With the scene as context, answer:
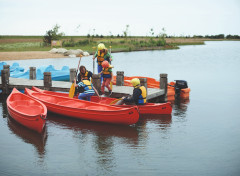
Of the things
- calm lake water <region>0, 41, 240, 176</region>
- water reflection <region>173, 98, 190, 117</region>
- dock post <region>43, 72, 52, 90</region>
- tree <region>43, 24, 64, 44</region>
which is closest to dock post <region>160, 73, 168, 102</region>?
water reflection <region>173, 98, 190, 117</region>

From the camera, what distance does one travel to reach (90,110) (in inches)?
412

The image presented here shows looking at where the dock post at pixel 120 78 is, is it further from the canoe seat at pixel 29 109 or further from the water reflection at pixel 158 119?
the canoe seat at pixel 29 109

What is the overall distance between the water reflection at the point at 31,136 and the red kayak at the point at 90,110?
133 centimetres

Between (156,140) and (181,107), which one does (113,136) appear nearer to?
(156,140)

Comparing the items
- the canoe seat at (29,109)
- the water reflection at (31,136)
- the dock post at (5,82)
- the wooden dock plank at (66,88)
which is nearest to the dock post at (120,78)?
the wooden dock plank at (66,88)

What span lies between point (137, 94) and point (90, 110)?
1.78 meters

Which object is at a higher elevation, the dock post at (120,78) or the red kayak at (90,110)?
the dock post at (120,78)

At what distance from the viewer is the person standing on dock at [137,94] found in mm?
10398

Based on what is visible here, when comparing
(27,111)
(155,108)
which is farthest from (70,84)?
(155,108)

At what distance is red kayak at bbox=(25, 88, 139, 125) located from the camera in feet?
32.7

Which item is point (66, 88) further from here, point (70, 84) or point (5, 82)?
point (5, 82)

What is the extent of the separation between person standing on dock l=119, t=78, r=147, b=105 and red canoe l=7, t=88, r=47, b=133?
2990 mm

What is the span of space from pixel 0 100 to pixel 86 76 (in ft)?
20.1

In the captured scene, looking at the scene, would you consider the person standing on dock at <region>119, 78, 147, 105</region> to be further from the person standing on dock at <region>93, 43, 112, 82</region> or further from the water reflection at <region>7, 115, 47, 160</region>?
the water reflection at <region>7, 115, 47, 160</region>
